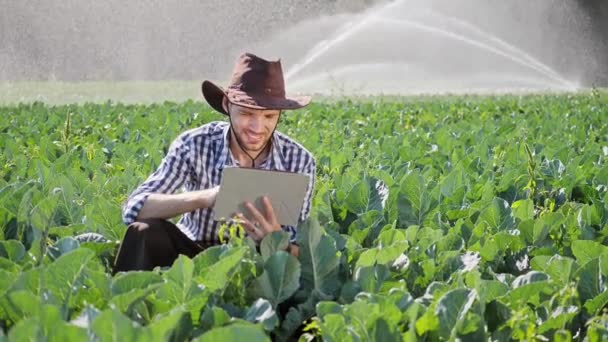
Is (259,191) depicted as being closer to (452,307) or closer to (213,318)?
(213,318)

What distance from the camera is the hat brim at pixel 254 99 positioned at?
4.15 m

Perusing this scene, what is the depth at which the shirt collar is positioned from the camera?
4312mm

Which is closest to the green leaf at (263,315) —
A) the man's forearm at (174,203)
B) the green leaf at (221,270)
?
the green leaf at (221,270)

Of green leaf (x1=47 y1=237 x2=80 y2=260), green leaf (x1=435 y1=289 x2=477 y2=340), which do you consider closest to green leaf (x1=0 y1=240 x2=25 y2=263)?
green leaf (x1=47 y1=237 x2=80 y2=260)

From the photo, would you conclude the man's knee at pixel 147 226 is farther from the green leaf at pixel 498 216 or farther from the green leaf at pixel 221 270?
the green leaf at pixel 498 216

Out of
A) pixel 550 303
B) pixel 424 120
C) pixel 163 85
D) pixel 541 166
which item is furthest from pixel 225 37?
pixel 550 303

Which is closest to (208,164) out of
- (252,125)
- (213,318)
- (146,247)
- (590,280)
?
(252,125)

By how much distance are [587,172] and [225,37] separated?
32.2 m

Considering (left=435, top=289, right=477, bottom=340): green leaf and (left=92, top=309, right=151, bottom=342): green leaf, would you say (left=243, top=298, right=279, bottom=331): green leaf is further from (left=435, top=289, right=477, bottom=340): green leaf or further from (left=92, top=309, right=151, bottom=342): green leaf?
(left=92, top=309, right=151, bottom=342): green leaf

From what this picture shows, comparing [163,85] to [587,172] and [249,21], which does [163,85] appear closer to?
[249,21]

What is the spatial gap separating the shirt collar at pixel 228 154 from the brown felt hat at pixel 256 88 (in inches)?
6.7

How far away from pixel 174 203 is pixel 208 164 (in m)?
0.33

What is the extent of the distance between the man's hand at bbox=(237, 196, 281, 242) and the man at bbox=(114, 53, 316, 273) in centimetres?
2

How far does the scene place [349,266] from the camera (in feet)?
12.6
